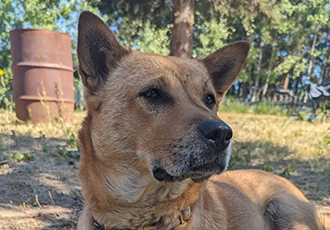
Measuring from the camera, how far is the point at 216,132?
1731mm

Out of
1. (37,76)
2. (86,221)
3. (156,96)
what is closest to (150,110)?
(156,96)

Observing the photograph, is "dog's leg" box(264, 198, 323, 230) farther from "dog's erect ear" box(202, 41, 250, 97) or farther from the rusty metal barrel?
the rusty metal barrel

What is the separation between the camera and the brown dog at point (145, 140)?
184 cm

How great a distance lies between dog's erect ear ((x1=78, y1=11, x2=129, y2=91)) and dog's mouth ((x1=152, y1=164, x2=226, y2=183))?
82 centimetres

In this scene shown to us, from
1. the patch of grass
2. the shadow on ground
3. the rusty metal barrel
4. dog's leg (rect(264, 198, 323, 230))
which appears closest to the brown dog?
dog's leg (rect(264, 198, 323, 230))

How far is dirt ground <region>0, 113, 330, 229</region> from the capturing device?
122 inches

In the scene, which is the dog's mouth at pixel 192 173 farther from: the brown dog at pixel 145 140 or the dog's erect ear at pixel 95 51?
the dog's erect ear at pixel 95 51

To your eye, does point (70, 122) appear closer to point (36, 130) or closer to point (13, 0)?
point (36, 130)

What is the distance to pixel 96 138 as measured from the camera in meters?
2.13

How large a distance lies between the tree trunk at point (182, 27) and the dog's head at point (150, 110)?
428 centimetres

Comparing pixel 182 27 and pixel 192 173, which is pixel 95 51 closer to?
pixel 192 173

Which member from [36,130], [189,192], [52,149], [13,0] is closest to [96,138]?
[189,192]

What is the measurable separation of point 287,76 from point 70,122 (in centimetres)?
3183

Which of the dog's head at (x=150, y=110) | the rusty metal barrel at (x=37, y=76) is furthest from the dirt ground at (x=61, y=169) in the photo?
the dog's head at (x=150, y=110)
